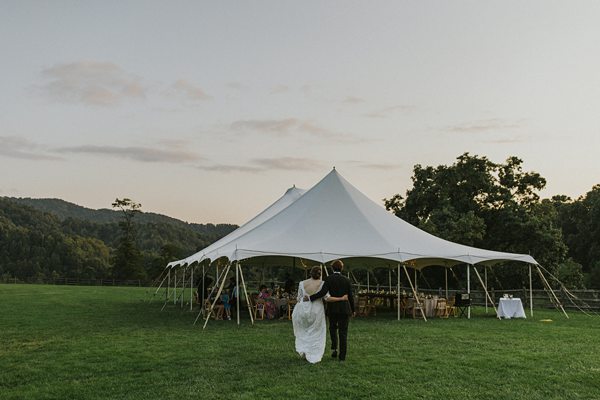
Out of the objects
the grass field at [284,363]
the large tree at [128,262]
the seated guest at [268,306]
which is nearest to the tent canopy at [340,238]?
the seated guest at [268,306]

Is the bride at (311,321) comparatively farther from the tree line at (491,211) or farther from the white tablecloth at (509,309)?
the tree line at (491,211)

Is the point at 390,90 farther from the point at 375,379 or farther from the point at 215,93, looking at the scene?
the point at 375,379

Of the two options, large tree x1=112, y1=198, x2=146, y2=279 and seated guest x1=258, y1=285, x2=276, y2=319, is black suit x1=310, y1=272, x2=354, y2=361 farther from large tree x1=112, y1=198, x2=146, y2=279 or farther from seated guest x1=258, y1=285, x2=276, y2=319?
large tree x1=112, y1=198, x2=146, y2=279

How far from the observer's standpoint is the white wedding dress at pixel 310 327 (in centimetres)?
784

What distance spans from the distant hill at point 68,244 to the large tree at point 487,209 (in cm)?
3123

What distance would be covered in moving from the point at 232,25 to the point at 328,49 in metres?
2.72

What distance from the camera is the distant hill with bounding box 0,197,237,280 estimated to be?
204 feet

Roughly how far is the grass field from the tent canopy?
2.09 metres

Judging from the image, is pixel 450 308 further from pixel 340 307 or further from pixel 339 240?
pixel 340 307

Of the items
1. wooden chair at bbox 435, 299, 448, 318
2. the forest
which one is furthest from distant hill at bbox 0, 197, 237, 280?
wooden chair at bbox 435, 299, 448, 318

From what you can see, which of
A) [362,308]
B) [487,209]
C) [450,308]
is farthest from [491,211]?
[362,308]

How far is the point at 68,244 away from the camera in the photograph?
2724 inches

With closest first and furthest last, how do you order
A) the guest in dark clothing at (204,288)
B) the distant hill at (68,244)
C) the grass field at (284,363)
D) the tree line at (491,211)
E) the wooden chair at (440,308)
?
the grass field at (284,363)
the wooden chair at (440,308)
the guest in dark clothing at (204,288)
the tree line at (491,211)
the distant hill at (68,244)

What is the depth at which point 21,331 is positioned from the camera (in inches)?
466
